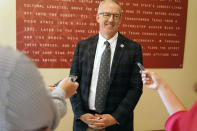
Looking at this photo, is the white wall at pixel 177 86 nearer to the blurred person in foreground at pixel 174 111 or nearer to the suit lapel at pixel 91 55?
the suit lapel at pixel 91 55

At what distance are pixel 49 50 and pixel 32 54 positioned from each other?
202 mm

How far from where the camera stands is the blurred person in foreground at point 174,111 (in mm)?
709

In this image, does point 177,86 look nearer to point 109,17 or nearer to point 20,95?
point 109,17

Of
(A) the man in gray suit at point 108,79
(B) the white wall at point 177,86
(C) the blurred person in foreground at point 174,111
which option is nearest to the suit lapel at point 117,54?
(A) the man in gray suit at point 108,79

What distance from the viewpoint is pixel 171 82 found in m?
2.87

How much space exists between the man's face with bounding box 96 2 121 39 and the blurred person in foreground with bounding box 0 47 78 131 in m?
1.13

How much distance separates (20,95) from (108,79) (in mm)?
1079

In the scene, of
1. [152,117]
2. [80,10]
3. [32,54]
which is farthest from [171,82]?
[32,54]

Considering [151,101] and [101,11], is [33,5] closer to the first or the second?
[101,11]

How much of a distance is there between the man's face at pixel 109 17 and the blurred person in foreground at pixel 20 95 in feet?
3.72

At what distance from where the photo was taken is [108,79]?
4.89 ft

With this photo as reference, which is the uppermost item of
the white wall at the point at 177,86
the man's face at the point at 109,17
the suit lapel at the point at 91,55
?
the man's face at the point at 109,17

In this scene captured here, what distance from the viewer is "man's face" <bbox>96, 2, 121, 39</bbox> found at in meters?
1.52

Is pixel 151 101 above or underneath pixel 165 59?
underneath
